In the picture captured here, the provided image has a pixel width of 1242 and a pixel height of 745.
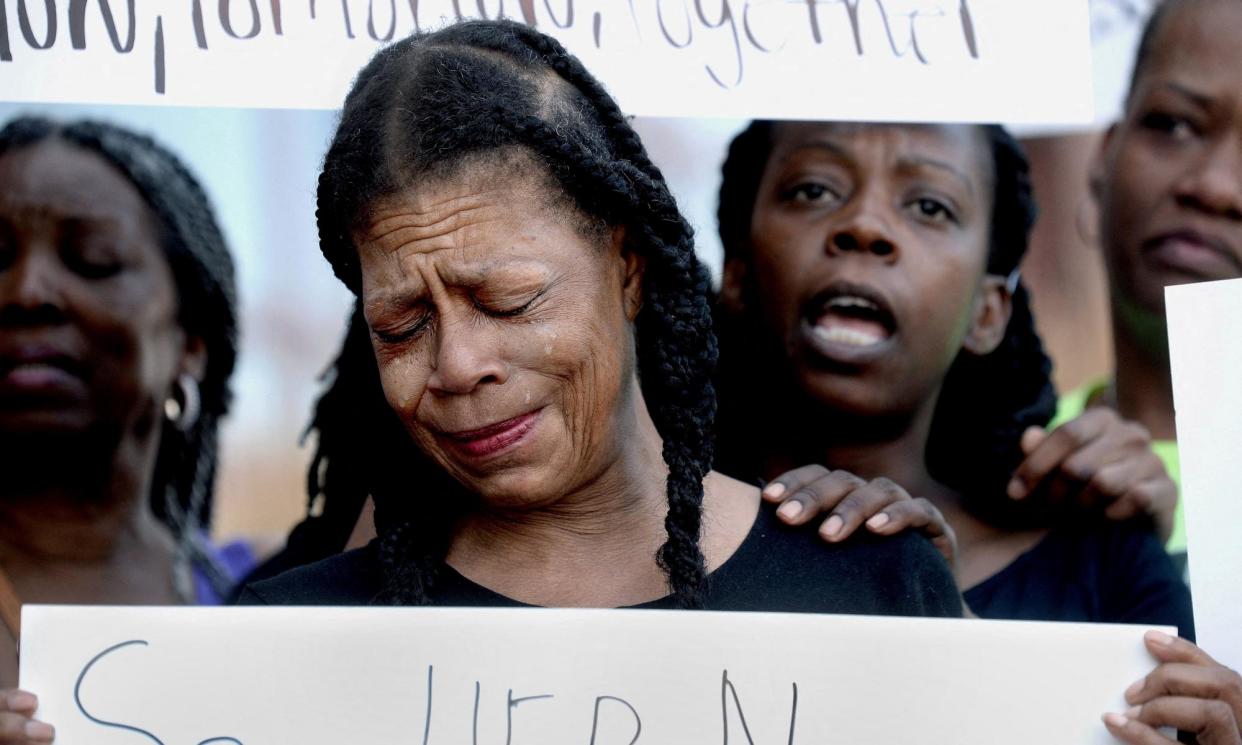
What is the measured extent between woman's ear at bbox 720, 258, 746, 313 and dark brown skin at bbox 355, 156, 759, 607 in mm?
792

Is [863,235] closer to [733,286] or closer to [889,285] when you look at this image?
[889,285]

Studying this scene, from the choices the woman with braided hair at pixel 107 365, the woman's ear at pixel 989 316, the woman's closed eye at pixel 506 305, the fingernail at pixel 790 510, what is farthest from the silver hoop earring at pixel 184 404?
the woman's ear at pixel 989 316

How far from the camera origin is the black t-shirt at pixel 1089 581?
2723 mm

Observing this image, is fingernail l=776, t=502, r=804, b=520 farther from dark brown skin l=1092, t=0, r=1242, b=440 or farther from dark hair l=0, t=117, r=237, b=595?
dark hair l=0, t=117, r=237, b=595

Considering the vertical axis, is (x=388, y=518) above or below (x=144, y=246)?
below

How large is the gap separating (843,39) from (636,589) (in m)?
1.14

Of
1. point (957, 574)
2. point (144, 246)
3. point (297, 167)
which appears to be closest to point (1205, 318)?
point (957, 574)

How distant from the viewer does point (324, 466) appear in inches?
119

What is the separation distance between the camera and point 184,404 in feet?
11.0

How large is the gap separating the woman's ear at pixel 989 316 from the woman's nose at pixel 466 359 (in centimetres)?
134

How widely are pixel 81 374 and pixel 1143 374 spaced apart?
2.52 metres

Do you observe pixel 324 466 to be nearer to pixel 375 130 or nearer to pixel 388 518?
pixel 388 518

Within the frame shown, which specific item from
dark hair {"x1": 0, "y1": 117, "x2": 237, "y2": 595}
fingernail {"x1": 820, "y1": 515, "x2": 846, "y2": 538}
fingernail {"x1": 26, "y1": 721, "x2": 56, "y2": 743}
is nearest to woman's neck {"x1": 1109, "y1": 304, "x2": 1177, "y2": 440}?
fingernail {"x1": 820, "y1": 515, "x2": 846, "y2": 538}

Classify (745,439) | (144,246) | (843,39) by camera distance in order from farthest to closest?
(144,246) < (745,439) < (843,39)
